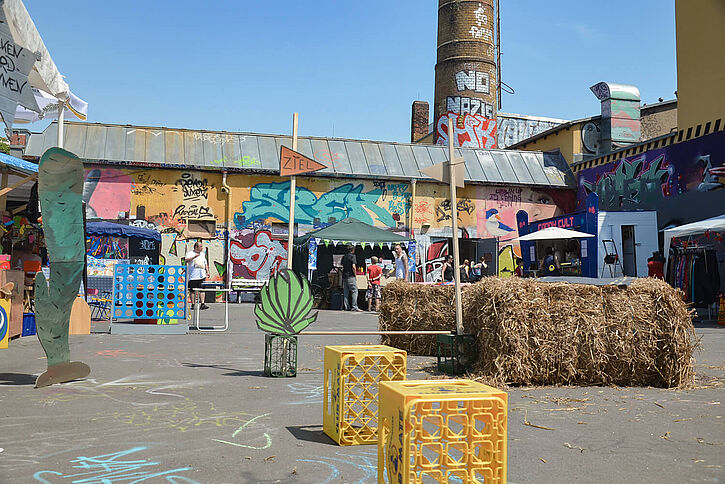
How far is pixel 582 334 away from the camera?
648 centimetres

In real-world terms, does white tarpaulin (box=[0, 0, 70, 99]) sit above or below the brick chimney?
below

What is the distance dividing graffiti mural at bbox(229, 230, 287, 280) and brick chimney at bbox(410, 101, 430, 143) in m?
17.8

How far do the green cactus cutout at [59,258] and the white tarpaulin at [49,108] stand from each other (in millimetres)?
1746

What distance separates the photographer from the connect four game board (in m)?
11.4

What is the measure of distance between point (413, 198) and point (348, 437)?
20082mm

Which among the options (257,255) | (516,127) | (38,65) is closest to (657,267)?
(257,255)

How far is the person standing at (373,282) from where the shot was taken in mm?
17766

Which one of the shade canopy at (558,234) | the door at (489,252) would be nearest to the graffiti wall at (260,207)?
A: the door at (489,252)

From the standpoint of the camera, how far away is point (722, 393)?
20.3 feet

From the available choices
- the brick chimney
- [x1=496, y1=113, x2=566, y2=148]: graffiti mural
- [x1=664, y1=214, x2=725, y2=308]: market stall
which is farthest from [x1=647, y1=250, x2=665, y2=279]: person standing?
the brick chimney

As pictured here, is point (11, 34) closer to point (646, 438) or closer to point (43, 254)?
point (646, 438)

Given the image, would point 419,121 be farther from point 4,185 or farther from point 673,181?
point 4,185

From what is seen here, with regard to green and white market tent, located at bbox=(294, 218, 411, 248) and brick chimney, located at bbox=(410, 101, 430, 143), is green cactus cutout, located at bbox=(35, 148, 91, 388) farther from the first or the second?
brick chimney, located at bbox=(410, 101, 430, 143)

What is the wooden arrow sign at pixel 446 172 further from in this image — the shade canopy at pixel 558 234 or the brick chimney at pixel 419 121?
the brick chimney at pixel 419 121
